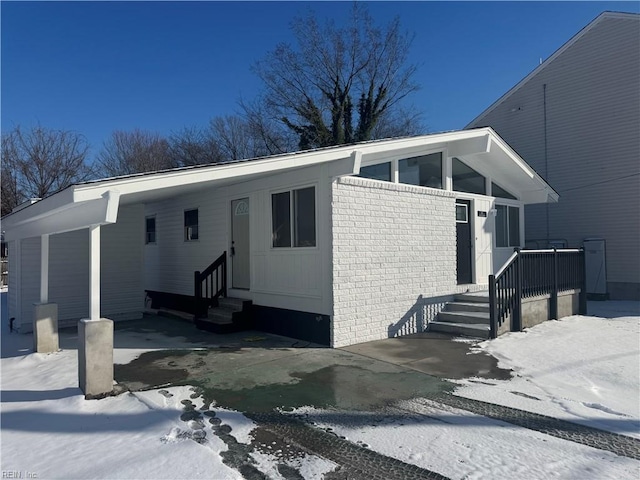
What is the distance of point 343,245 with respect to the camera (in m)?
7.29

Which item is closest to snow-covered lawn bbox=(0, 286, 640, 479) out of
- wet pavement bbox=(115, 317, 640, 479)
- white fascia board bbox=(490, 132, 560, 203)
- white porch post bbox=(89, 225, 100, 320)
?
wet pavement bbox=(115, 317, 640, 479)

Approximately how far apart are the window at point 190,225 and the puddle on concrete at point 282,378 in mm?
4344

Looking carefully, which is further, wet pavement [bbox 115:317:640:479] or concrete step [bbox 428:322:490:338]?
concrete step [bbox 428:322:490:338]

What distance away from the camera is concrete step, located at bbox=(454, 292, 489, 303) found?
351 inches

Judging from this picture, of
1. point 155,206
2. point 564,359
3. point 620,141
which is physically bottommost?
point 564,359

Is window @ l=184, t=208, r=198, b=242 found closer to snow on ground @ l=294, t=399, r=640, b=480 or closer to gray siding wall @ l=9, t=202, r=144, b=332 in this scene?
gray siding wall @ l=9, t=202, r=144, b=332

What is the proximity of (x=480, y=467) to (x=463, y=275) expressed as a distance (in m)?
7.33

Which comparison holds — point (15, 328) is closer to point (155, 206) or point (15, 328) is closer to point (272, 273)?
point (155, 206)

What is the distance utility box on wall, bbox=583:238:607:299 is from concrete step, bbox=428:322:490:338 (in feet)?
24.8

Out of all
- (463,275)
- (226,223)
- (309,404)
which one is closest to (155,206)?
(226,223)

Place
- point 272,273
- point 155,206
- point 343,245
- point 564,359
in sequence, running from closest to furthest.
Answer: point 564,359 → point 343,245 → point 272,273 → point 155,206

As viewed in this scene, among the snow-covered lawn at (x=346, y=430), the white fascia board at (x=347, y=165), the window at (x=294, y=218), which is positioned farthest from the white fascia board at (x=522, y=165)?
the snow-covered lawn at (x=346, y=430)

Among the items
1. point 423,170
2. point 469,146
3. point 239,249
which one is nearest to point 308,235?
point 239,249

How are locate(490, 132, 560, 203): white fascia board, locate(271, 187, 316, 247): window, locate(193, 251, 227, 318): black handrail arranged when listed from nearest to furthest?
locate(271, 187, 316, 247): window
locate(193, 251, 227, 318): black handrail
locate(490, 132, 560, 203): white fascia board
